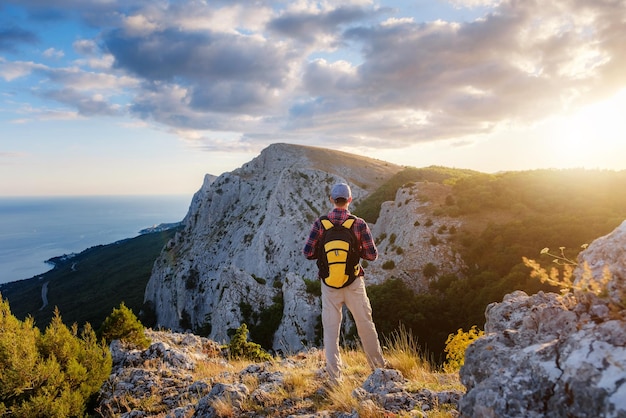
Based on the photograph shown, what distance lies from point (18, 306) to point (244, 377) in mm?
153846

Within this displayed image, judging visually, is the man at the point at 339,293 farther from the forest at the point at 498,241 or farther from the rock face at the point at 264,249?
the rock face at the point at 264,249

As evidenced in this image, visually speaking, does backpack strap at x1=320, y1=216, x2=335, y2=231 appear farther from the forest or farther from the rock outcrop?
the forest

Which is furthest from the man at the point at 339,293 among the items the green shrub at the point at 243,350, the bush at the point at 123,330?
the bush at the point at 123,330

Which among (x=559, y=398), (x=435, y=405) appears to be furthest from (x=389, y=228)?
(x=559, y=398)

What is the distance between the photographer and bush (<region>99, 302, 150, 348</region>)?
11523 mm

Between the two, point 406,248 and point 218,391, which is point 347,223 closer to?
point 218,391

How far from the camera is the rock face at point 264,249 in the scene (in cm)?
2741

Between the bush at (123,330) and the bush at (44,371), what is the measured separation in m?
3.14

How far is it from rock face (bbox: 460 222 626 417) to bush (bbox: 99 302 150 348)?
11261mm

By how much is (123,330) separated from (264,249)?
4381 centimetres

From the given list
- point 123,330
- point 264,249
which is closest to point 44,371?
point 123,330

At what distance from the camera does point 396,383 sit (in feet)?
18.4

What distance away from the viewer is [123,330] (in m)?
11.6

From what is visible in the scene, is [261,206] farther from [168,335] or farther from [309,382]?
[309,382]
